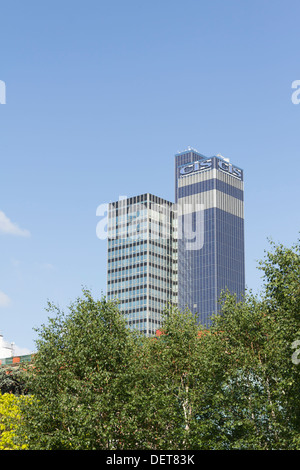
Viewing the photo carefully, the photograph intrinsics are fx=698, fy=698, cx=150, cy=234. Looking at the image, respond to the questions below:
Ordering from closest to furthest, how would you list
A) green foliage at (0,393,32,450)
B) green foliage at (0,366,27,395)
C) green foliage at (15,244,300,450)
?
green foliage at (15,244,300,450), green foliage at (0,393,32,450), green foliage at (0,366,27,395)

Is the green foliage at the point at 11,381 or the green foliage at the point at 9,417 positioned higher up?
the green foliage at the point at 11,381

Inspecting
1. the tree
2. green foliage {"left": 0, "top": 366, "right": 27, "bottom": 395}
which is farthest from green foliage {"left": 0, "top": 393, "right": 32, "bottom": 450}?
green foliage {"left": 0, "top": 366, "right": 27, "bottom": 395}

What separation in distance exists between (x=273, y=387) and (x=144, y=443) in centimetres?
1153

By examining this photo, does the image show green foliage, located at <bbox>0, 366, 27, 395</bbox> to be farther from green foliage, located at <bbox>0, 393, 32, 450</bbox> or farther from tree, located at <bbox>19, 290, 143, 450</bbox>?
tree, located at <bbox>19, 290, 143, 450</bbox>

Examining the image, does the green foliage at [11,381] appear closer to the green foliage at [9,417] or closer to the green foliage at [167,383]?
the green foliage at [9,417]

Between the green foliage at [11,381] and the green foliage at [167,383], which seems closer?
the green foliage at [167,383]

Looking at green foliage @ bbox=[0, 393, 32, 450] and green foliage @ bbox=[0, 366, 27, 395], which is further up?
green foliage @ bbox=[0, 366, 27, 395]

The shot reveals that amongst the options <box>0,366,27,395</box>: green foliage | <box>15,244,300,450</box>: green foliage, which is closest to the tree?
<box>15,244,300,450</box>: green foliage

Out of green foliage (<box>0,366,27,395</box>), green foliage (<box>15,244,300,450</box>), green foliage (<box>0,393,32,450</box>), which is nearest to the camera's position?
green foliage (<box>15,244,300,450</box>)

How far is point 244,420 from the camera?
53.1m

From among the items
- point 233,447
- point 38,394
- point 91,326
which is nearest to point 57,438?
point 38,394

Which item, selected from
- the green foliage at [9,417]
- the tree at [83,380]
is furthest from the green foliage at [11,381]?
the tree at [83,380]

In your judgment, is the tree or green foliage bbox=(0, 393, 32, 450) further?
green foliage bbox=(0, 393, 32, 450)

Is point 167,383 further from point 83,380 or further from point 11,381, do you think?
point 11,381
